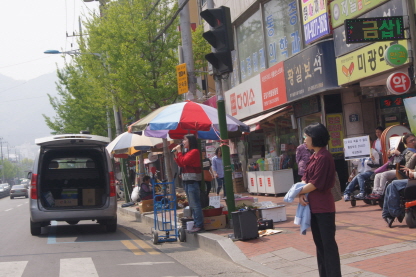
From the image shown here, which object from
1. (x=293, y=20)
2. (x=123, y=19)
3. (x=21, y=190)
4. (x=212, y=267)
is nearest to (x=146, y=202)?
(x=293, y=20)

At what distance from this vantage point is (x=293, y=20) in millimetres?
17750

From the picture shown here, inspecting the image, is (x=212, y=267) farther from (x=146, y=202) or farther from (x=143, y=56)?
(x=143, y=56)

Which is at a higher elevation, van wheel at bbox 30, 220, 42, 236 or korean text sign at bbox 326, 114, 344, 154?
korean text sign at bbox 326, 114, 344, 154

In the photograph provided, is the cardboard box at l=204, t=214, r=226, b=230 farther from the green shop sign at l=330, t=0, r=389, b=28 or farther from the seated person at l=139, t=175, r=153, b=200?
the seated person at l=139, t=175, r=153, b=200

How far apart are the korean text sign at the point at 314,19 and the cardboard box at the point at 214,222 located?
6.72 meters

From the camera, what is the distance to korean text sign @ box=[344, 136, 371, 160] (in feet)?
41.4

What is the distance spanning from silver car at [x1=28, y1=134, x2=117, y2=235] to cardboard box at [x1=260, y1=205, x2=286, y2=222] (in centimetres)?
371

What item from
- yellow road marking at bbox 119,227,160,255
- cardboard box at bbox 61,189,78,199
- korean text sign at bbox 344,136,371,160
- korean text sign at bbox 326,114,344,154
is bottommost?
yellow road marking at bbox 119,227,160,255

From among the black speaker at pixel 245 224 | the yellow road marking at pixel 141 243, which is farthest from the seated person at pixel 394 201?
the yellow road marking at pixel 141 243

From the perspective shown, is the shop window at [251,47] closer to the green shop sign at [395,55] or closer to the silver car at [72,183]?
the silver car at [72,183]

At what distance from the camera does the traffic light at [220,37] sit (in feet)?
30.4

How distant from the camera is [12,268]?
8070 mm

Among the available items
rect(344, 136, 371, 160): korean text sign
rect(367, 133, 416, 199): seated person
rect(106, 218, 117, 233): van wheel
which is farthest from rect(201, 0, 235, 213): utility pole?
rect(344, 136, 371, 160): korean text sign

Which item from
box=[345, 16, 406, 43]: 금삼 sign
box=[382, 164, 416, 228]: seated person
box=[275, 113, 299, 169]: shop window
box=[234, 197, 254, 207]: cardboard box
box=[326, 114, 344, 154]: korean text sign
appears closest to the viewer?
box=[382, 164, 416, 228]: seated person
